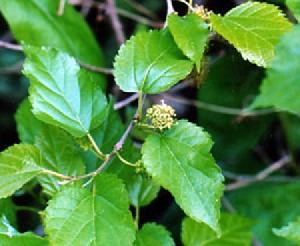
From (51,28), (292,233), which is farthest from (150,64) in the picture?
(51,28)

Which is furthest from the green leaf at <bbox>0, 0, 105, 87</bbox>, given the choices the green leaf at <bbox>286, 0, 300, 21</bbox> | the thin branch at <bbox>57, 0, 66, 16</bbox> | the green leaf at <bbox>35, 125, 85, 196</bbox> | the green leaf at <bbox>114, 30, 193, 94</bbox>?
the green leaf at <bbox>286, 0, 300, 21</bbox>

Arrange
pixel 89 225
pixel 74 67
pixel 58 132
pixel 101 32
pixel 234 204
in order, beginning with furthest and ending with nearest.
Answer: pixel 101 32 < pixel 234 204 < pixel 58 132 < pixel 74 67 < pixel 89 225

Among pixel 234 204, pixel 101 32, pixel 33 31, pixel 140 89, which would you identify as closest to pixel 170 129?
pixel 140 89

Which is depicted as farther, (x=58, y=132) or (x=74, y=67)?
(x=58, y=132)

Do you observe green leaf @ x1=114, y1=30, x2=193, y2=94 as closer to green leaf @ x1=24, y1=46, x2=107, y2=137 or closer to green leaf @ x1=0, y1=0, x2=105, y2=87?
A: green leaf @ x1=24, y1=46, x2=107, y2=137

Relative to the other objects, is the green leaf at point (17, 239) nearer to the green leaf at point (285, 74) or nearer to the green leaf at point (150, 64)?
the green leaf at point (150, 64)

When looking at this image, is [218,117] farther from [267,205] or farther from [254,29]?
[254,29]

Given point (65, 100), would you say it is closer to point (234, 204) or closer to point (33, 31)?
point (33, 31)
